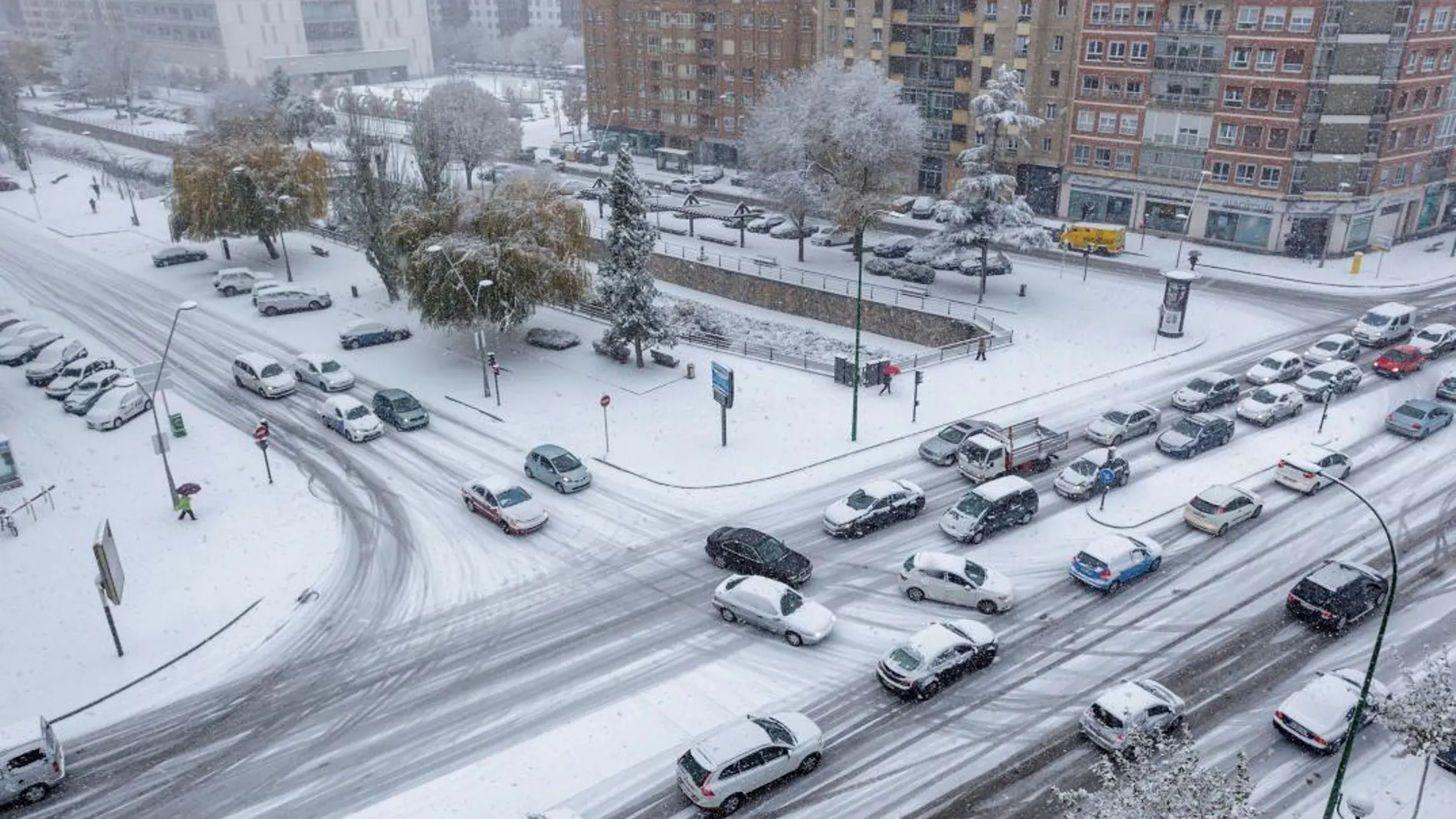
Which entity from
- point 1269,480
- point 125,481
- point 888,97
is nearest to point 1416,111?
point 888,97

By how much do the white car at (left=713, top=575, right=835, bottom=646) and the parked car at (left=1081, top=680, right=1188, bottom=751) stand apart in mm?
6681

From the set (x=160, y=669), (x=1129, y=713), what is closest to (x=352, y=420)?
(x=160, y=669)

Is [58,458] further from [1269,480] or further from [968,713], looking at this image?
[1269,480]

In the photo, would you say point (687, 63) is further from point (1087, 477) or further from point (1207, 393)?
point (1087, 477)

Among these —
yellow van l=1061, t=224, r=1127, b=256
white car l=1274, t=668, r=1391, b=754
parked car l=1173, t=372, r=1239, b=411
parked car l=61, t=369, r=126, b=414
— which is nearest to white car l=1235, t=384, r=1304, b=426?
parked car l=1173, t=372, r=1239, b=411

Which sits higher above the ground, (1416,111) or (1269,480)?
(1416,111)

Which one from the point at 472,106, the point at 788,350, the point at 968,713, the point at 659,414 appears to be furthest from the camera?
the point at 472,106

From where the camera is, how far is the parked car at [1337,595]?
2403 centimetres

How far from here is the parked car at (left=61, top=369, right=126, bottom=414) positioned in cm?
3853

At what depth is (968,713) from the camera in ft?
71.4

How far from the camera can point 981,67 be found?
69.1 m

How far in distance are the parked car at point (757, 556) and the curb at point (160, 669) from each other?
43.5ft

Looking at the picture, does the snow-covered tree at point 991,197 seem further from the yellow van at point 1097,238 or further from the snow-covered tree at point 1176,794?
the snow-covered tree at point 1176,794

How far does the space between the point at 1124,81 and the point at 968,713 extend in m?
54.1
